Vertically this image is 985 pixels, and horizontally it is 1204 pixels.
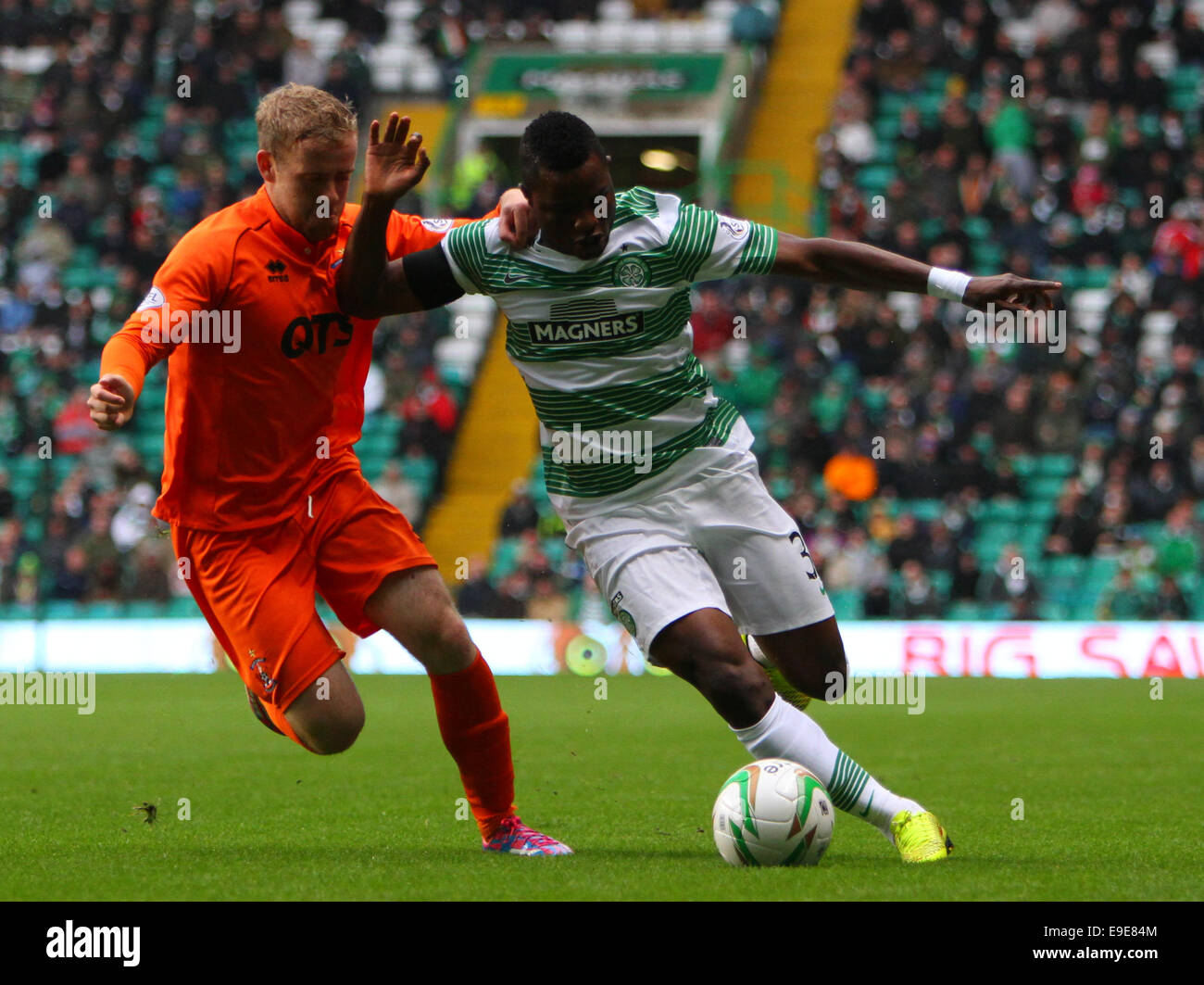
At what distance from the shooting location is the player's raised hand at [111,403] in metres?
5.21

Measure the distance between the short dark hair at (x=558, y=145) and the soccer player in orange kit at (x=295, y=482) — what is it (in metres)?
0.33

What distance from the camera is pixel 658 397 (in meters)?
5.95

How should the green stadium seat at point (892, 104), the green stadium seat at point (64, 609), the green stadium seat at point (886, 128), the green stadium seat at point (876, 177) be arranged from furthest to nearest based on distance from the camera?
the green stadium seat at point (892, 104) → the green stadium seat at point (886, 128) → the green stadium seat at point (876, 177) → the green stadium seat at point (64, 609)

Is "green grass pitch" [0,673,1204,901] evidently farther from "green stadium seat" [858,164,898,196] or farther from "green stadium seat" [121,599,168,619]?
"green stadium seat" [858,164,898,196]

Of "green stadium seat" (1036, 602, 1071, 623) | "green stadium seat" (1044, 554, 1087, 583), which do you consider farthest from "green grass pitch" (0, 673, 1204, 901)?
"green stadium seat" (1044, 554, 1087, 583)

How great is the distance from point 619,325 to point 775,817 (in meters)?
1.69

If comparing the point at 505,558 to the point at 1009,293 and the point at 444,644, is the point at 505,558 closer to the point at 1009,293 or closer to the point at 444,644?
the point at 444,644

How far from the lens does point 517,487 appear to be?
1909cm

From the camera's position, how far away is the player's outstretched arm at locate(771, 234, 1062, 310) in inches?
225

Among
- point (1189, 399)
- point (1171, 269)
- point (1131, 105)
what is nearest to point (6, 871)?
point (1189, 399)

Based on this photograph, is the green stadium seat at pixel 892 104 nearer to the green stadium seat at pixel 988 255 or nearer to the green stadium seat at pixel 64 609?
the green stadium seat at pixel 988 255

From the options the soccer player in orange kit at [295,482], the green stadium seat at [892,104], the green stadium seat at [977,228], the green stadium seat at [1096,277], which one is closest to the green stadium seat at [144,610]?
the green stadium seat at [977,228]

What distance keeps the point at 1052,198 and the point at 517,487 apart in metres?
7.37

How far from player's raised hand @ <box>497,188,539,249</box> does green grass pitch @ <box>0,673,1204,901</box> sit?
2.05 m
